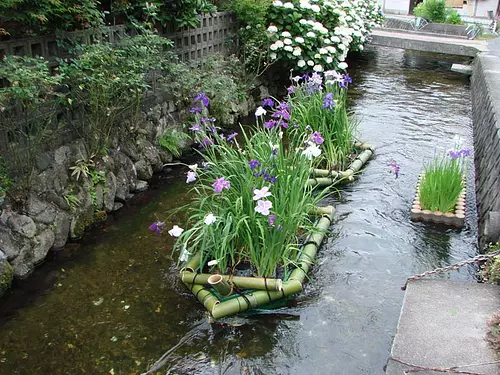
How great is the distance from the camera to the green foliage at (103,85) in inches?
199

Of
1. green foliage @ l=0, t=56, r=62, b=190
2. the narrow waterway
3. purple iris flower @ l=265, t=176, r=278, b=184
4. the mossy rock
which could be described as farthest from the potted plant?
the mossy rock

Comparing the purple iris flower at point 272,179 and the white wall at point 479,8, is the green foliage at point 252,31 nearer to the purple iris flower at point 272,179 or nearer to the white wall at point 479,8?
the purple iris flower at point 272,179

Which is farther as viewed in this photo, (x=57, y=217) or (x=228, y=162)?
(x=57, y=217)

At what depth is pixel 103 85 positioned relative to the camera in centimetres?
506

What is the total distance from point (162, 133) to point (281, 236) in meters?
3.37

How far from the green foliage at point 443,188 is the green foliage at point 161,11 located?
390 centimetres

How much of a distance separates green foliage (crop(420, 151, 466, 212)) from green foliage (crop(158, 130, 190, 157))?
10.8ft

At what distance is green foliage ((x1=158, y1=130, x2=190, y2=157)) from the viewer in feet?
22.1

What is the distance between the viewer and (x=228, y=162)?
4438 millimetres

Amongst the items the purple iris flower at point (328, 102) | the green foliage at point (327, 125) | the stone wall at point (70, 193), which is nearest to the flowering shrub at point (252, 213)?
the stone wall at point (70, 193)

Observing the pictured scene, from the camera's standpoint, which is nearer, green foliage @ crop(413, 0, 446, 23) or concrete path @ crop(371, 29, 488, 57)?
concrete path @ crop(371, 29, 488, 57)

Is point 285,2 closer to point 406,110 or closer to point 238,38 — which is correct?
point 238,38

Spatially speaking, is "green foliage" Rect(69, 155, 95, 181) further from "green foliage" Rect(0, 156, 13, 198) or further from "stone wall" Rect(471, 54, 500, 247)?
"stone wall" Rect(471, 54, 500, 247)

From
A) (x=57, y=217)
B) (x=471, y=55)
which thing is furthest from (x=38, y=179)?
(x=471, y=55)
